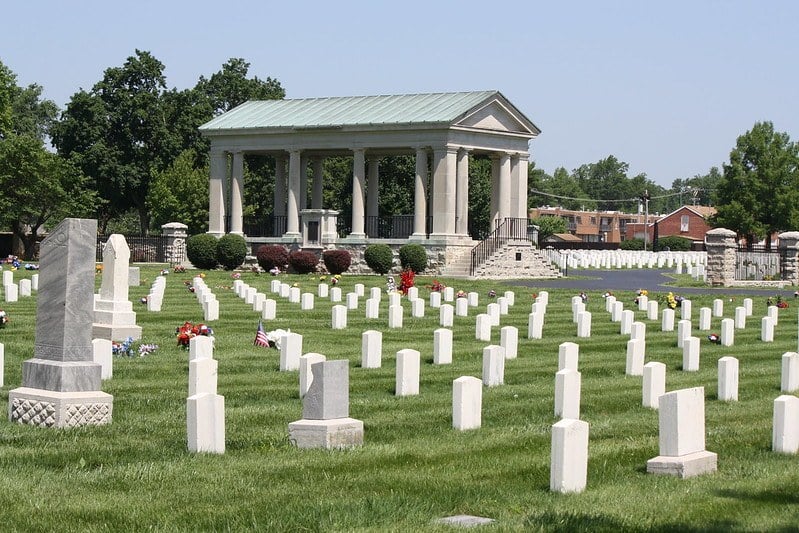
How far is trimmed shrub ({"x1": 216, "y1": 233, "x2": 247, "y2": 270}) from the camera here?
5503 cm

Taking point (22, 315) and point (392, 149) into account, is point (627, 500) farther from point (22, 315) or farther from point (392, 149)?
point (392, 149)

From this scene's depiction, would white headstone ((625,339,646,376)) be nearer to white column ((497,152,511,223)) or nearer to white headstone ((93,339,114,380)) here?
white headstone ((93,339,114,380))

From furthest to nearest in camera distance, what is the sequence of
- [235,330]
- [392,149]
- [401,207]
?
1. [401,207]
2. [392,149]
3. [235,330]

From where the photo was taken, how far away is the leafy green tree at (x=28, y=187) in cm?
6225

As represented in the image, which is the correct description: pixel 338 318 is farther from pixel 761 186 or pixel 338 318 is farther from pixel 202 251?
pixel 761 186

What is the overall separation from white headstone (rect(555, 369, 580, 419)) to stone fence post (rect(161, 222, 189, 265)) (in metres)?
45.1

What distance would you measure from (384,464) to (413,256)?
4062cm

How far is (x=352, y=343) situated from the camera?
78.7 ft

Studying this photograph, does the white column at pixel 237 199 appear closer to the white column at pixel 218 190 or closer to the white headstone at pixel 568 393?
the white column at pixel 218 190

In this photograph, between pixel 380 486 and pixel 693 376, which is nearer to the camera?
pixel 380 486

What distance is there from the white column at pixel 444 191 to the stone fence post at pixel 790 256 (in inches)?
512

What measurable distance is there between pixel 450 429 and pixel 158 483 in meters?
4.07

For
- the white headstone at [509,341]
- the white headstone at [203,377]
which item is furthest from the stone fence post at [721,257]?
the white headstone at [203,377]

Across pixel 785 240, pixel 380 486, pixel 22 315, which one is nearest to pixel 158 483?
pixel 380 486
